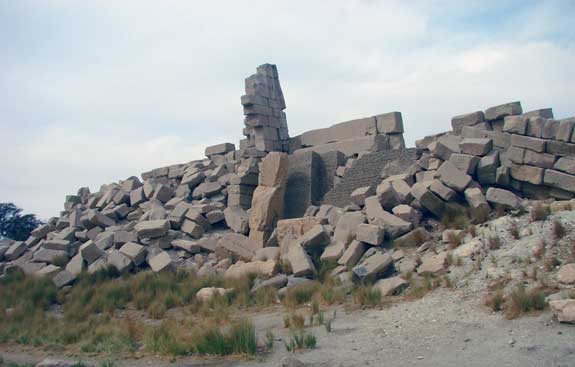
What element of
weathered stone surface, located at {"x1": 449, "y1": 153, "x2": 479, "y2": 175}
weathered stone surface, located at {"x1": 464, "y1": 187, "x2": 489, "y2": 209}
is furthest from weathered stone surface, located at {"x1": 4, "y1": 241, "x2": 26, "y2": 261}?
weathered stone surface, located at {"x1": 464, "y1": 187, "x2": 489, "y2": 209}

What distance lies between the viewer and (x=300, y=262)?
1271cm

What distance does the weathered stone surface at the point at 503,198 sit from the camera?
12845 mm

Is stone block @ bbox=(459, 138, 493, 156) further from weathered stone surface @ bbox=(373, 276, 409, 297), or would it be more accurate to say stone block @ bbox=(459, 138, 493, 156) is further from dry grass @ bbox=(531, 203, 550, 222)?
weathered stone surface @ bbox=(373, 276, 409, 297)

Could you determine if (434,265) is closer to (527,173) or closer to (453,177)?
(453,177)

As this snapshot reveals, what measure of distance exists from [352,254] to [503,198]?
3612 millimetres

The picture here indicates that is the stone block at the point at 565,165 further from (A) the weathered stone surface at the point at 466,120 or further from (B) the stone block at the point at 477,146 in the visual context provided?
(A) the weathered stone surface at the point at 466,120

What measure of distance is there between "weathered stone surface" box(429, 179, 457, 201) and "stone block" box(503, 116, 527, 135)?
2.32m

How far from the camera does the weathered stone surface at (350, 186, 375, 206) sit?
48.0 ft

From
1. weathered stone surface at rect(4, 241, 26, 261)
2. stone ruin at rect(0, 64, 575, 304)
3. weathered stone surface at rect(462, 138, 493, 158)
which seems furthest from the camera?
weathered stone surface at rect(4, 241, 26, 261)

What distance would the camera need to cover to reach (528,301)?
8516 mm

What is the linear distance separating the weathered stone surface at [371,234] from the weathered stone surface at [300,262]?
Answer: 1.23 metres

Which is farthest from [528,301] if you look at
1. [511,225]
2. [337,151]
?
[337,151]

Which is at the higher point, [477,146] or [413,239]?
[477,146]

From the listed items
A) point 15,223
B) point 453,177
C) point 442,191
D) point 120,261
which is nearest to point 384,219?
point 442,191
